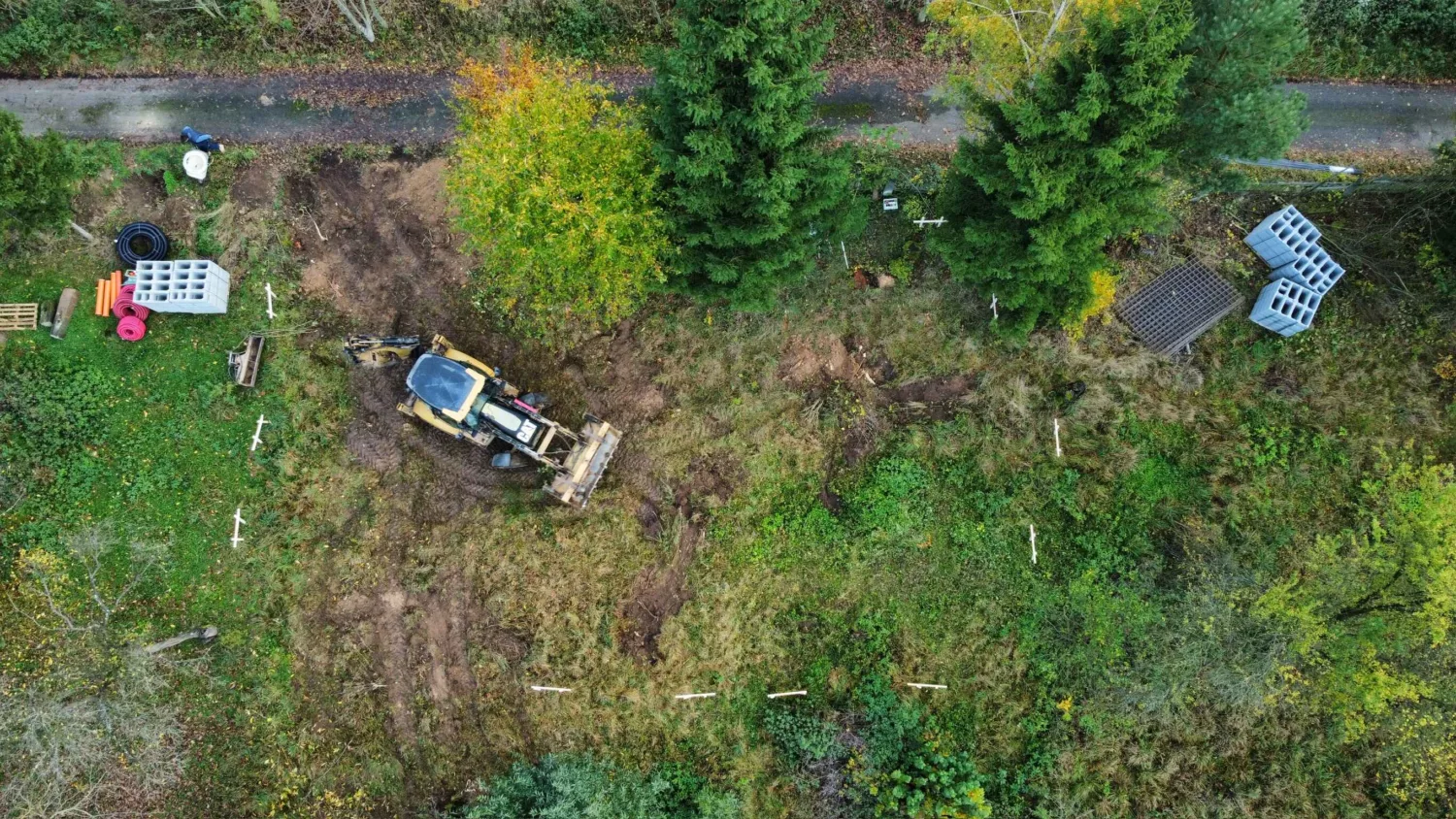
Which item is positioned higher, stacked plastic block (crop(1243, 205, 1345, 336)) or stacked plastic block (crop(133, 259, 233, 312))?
stacked plastic block (crop(1243, 205, 1345, 336))

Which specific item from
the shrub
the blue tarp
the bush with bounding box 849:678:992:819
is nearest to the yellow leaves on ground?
the shrub

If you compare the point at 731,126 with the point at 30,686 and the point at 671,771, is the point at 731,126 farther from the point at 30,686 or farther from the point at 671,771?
the point at 30,686

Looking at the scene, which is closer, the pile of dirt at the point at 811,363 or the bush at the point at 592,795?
the bush at the point at 592,795

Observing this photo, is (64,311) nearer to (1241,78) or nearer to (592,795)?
(592,795)

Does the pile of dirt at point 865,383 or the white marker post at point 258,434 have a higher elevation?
the pile of dirt at point 865,383

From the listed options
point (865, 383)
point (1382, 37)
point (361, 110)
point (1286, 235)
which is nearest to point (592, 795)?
point (865, 383)

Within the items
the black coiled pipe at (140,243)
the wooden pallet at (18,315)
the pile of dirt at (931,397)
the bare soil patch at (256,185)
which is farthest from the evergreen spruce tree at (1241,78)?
the wooden pallet at (18,315)

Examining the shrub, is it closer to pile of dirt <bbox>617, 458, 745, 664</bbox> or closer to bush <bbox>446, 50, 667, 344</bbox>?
pile of dirt <bbox>617, 458, 745, 664</bbox>

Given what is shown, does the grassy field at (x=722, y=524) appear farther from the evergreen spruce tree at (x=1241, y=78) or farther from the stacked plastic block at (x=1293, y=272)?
the evergreen spruce tree at (x=1241, y=78)
